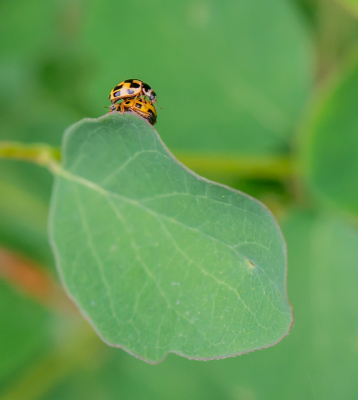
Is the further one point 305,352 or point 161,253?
point 305,352

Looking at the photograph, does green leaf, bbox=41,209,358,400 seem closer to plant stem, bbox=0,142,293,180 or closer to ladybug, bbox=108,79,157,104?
plant stem, bbox=0,142,293,180

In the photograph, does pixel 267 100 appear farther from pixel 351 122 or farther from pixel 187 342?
pixel 187 342

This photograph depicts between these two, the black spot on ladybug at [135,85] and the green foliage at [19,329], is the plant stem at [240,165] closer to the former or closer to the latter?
the black spot on ladybug at [135,85]

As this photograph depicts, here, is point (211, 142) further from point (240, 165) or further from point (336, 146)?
point (336, 146)

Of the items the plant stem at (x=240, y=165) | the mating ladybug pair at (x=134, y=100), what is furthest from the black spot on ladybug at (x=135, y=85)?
the plant stem at (x=240, y=165)

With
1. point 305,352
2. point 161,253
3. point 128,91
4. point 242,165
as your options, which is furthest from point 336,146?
point 161,253

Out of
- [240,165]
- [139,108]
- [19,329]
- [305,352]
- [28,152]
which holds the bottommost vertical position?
[19,329]

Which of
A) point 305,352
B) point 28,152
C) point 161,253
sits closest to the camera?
point 161,253
